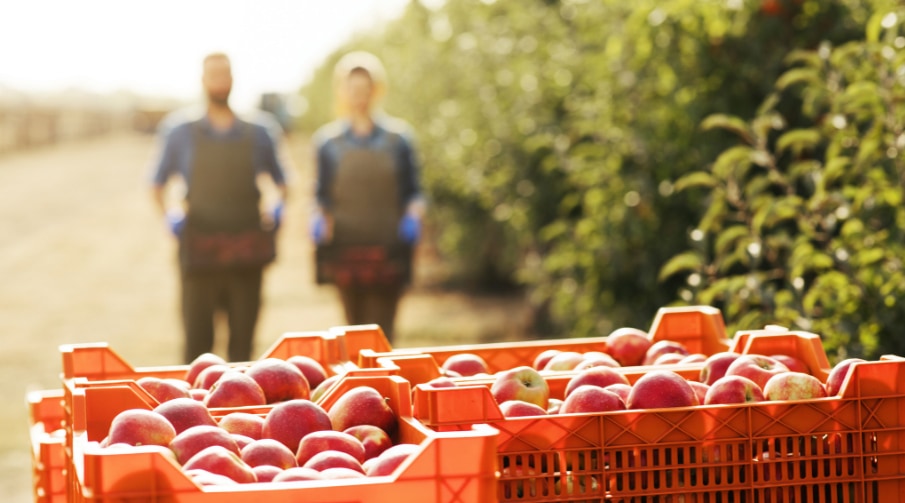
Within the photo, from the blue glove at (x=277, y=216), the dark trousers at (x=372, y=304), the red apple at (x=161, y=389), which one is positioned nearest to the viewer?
the red apple at (x=161, y=389)

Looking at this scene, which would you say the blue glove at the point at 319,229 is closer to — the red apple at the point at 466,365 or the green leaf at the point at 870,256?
the green leaf at the point at 870,256

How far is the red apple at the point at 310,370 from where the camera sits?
312 cm

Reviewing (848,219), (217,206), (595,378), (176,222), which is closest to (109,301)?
(176,222)

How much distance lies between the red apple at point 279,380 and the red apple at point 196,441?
1.76ft

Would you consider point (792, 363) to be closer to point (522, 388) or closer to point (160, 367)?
point (522, 388)

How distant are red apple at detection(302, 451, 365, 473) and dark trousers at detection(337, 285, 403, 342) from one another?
4666mm

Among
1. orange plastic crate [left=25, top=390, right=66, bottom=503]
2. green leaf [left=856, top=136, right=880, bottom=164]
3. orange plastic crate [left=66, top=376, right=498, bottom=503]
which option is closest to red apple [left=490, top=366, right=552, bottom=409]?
orange plastic crate [left=66, top=376, right=498, bottom=503]

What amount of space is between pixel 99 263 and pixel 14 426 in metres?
11.2

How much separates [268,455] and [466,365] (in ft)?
2.84

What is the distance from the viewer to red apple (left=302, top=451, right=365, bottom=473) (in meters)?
2.29

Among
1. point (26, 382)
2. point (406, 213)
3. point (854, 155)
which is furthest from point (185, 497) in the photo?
point (26, 382)

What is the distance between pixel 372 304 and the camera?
705cm

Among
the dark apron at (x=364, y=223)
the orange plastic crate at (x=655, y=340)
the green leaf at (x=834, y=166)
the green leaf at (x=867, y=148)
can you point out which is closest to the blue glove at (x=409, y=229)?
the dark apron at (x=364, y=223)

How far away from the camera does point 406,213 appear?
6.99m
